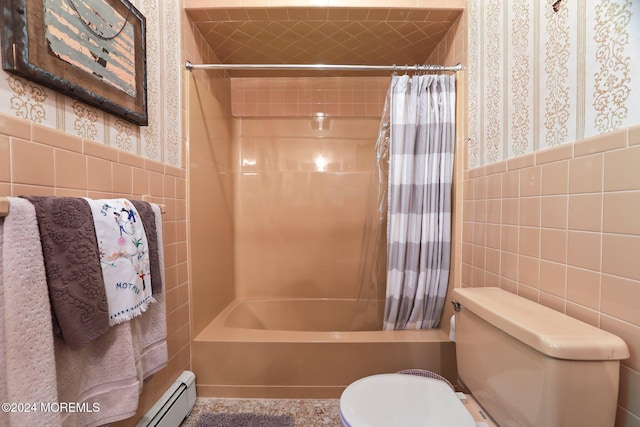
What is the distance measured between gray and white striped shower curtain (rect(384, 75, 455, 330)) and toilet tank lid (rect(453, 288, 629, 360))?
1.76 feet

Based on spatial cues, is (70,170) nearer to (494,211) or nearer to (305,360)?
(305,360)

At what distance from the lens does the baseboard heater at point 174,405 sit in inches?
41.4

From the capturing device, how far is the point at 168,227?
48.3 inches

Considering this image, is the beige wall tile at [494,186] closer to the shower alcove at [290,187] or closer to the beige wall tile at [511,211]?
the beige wall tile at [511,211]

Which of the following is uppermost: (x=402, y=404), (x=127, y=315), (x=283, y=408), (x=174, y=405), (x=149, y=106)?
(x=149, y=106)

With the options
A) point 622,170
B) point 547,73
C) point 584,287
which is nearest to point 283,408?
point 584,287

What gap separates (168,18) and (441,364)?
2.16 metres

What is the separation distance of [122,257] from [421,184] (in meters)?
1.32

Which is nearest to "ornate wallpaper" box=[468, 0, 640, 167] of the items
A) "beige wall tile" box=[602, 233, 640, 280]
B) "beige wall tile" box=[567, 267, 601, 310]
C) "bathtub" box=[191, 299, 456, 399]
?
"beige wall tile" box=[602, 233, 640, 280]

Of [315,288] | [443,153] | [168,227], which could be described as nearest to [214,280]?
[168,227]

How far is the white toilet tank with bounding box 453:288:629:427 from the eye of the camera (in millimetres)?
565

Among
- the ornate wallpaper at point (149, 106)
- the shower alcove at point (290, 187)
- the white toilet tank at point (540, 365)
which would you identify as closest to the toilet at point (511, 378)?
the white toilet tank at point (540, 365)

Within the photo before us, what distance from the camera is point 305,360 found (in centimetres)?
138

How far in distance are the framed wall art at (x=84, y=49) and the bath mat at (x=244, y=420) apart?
136 centimetres
